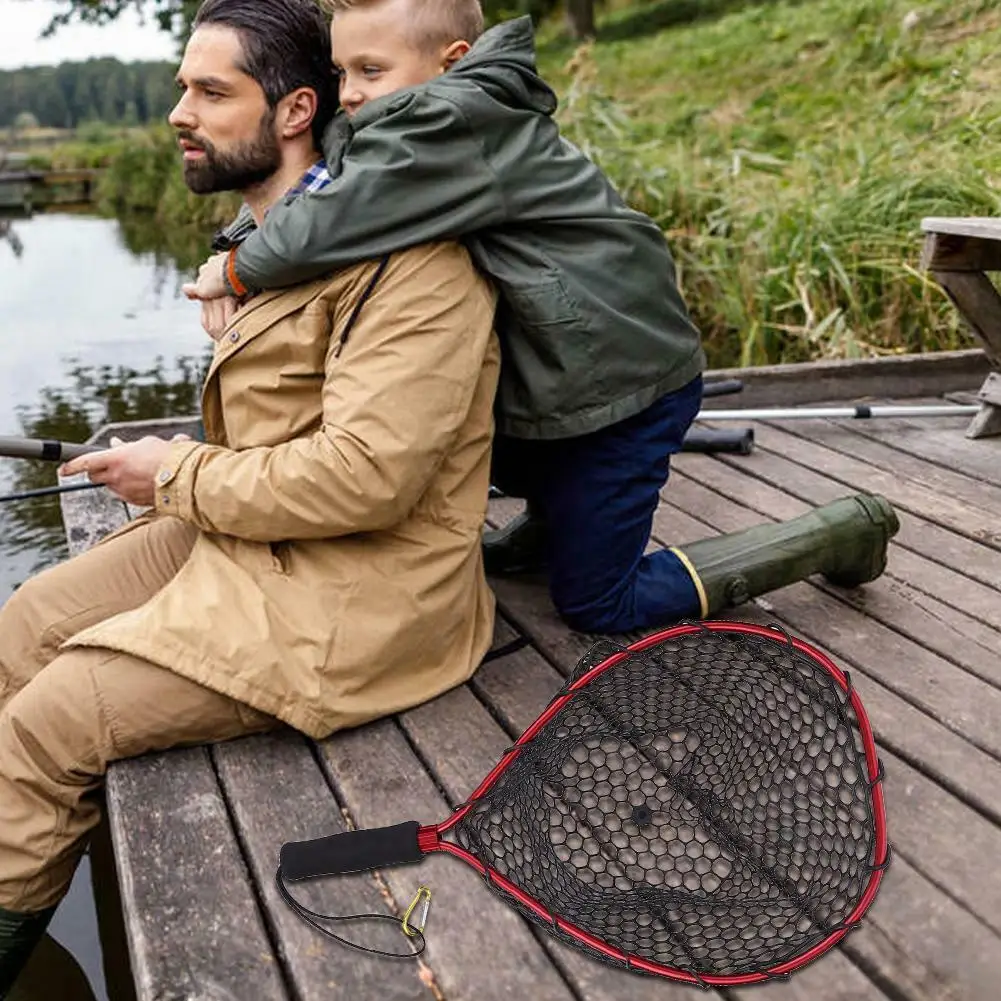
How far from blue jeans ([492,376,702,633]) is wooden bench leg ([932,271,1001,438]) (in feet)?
5.59

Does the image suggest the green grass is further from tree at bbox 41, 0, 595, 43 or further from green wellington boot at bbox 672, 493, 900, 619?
tree at bbox 41, 0, 595, 43

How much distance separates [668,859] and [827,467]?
6.67 feet

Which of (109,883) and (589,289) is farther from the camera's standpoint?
(109,883)

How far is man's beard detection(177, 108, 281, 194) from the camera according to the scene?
2.14m

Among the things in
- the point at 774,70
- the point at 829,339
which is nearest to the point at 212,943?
the point at 829,339

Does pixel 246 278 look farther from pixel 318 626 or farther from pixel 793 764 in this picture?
pixel 793 764

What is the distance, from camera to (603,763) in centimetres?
202

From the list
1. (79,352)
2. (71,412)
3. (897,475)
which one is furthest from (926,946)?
(79,352)

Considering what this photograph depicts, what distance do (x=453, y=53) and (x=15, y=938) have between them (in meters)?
1.59

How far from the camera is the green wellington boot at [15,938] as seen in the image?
1940 millimetres

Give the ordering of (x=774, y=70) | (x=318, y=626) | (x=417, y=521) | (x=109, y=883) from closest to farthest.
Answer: (x=318, y=626)
(x=417, y=521)
(x=109, y=883)
(x=774, y=70)

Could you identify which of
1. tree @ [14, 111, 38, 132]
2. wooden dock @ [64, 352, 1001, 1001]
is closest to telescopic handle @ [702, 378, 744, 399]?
wooden dock @ [64, 352, 1001, 1001]

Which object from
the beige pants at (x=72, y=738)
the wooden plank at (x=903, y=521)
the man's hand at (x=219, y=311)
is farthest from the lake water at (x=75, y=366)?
the wooden plank at (x=903, y=521)

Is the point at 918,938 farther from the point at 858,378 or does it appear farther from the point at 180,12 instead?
the point at 180,12
